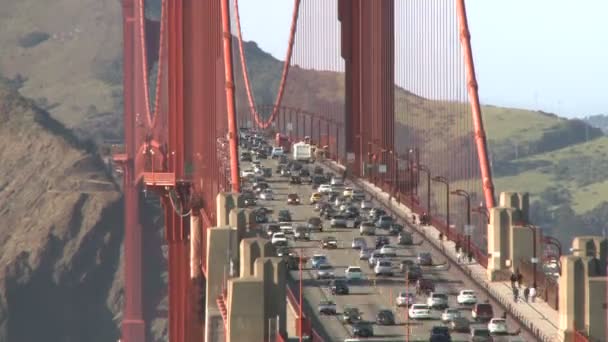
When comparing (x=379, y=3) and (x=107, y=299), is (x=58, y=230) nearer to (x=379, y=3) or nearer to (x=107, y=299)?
(x=107, y=299)

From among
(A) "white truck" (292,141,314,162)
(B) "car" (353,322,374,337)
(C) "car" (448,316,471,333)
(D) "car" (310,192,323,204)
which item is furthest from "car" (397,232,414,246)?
(A) "white truck" (292,141,314,162)

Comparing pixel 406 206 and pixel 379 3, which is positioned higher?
pixel 379 3

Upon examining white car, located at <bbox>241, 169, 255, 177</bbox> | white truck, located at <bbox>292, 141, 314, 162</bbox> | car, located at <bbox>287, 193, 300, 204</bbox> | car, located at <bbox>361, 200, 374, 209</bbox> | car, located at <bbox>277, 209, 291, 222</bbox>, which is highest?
white truck, located at <bbox>292, 141, 314, 162</bbox>

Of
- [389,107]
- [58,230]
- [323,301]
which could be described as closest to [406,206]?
[389,107]


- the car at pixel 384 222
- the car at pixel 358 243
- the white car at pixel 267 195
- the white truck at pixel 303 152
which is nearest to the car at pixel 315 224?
the car at pixel 384 222

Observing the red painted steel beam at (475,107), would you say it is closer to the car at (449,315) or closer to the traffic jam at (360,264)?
the traffic jam at (360,264)

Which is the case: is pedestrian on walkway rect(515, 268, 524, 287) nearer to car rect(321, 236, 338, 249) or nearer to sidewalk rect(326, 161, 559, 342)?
sidewalk rect(326, 161, 559, 342)
